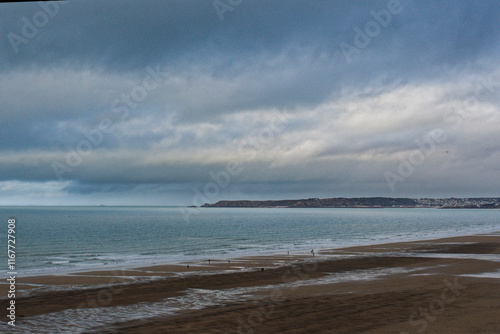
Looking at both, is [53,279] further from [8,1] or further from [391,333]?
[8,1]

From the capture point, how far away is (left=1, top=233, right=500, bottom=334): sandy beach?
1352cm

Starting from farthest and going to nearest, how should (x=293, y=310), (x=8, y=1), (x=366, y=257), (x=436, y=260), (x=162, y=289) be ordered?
(x=366, y=257), (x=436, y=260), (x=162, y=289), (x=293, y=310), (x=8, y=1)

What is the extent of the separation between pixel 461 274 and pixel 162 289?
16.4 m

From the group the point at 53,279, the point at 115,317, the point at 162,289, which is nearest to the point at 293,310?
the point at 115,317

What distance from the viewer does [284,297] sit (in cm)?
1780

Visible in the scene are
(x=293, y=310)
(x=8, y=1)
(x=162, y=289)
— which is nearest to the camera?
(x=8, y=1)

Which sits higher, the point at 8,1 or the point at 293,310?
the point at 8,1

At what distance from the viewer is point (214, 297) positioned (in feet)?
59.6

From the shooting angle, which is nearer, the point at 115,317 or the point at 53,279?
the point at 115,317

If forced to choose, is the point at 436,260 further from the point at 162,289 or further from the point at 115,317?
the point at 115,317

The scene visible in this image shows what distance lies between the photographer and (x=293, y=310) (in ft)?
50.6

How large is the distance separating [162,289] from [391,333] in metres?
11.4

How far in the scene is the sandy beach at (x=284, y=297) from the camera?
44.4 ft

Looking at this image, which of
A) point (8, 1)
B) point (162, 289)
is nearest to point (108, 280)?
point (162, 289)
